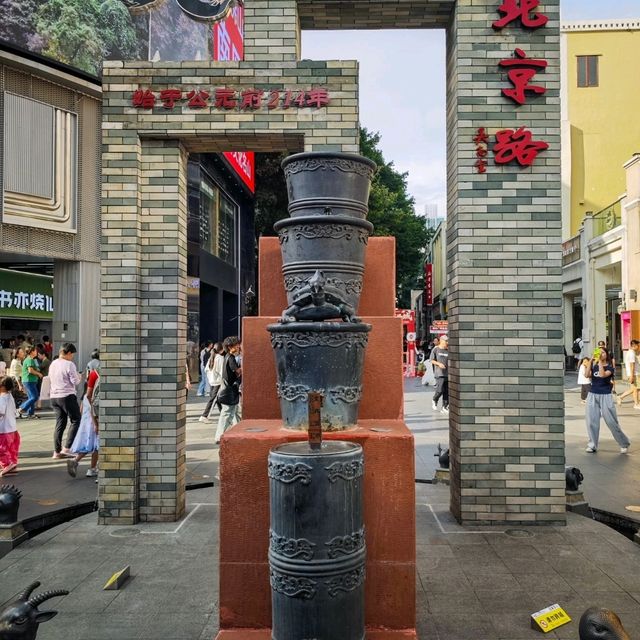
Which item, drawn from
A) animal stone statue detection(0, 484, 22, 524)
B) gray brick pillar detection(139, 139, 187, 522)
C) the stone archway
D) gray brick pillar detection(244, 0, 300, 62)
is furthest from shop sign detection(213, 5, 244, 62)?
animal stone statue detection(0, 484, 22, 524)

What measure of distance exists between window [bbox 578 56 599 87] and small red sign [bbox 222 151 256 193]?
1645 cm

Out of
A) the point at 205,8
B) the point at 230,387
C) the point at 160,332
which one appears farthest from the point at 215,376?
the point at 205,8

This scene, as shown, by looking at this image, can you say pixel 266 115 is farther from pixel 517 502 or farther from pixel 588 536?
pixel 588 536

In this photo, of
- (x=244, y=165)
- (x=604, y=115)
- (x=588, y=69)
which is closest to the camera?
(x=244, y=165)

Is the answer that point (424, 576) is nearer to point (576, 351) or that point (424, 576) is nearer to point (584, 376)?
point (584, 376)

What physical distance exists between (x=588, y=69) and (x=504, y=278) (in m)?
28.1

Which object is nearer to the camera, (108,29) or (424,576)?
(424,576)

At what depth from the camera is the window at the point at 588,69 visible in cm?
2964

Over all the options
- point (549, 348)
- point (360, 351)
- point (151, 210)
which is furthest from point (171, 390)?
point (549, 348)

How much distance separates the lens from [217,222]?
23203 millimetres

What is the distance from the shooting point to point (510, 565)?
533 centimetres

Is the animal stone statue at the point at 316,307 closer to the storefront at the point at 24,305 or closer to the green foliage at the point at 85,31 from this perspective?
the green foliage at the point at 85,31

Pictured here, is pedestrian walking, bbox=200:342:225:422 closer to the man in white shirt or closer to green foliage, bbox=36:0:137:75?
→ green foliage, bbox=36:0:137:75

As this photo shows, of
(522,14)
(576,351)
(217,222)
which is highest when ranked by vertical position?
(217,222)
